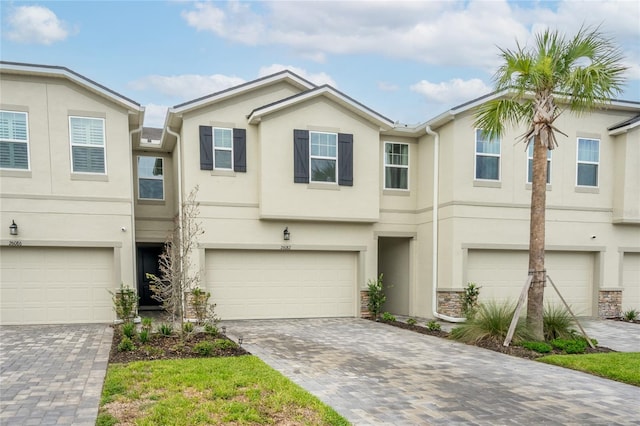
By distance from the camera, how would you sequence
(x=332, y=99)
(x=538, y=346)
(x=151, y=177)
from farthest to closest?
(x=151, y=177) < (x=332, y=99) < (x=538, y=346)

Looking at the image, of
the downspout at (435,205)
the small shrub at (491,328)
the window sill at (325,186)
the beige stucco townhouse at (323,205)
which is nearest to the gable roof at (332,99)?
the beige stucco townhouse at (323,205)

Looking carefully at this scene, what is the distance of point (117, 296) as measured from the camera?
10.6 m

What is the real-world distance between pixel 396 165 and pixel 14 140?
1037cm

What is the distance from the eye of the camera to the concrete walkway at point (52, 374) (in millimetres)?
4570

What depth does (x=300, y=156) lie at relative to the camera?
456 inches

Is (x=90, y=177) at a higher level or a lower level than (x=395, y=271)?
higher

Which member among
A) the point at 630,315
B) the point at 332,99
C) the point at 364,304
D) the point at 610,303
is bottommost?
the point at 630,315

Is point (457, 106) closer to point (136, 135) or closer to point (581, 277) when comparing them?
point (581, 277)

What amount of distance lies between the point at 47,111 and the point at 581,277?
628 inches

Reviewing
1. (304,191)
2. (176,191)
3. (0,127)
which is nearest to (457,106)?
(304,191)

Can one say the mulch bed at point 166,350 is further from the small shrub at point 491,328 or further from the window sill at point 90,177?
the small shrub at point 491,328

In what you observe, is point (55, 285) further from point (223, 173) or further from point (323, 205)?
point (323, 205)

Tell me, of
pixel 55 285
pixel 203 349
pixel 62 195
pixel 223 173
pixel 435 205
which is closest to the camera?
pixel 203 349

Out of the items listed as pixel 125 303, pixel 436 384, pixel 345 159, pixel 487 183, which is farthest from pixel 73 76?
pixel 487 183
